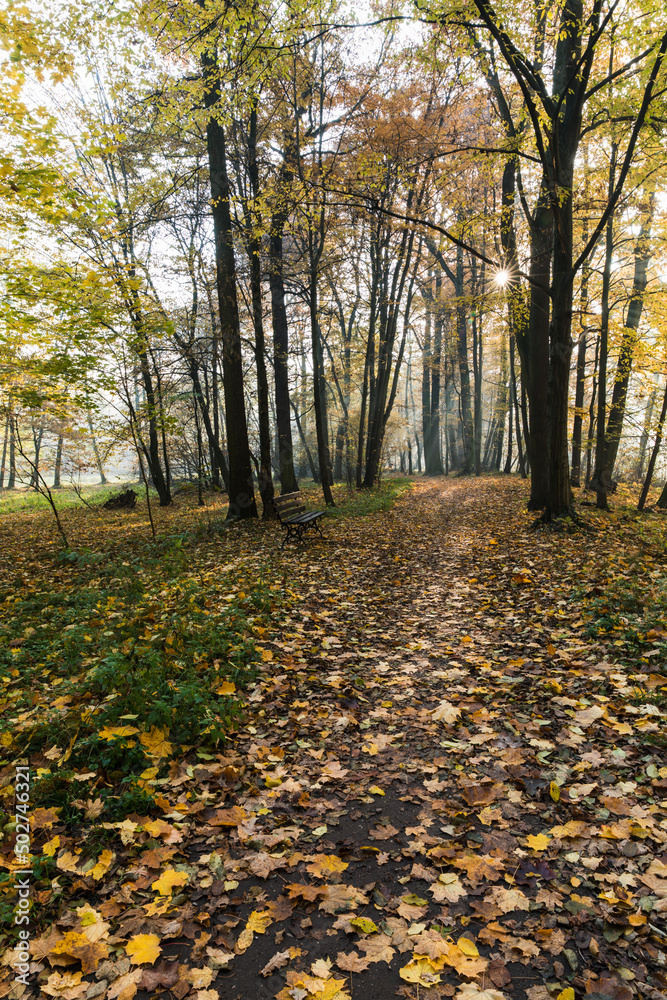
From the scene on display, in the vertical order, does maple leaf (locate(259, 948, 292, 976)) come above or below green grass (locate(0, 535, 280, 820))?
below

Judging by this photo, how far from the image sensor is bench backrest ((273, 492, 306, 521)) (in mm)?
9679

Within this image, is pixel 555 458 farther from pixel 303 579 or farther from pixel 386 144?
pixel 386 144

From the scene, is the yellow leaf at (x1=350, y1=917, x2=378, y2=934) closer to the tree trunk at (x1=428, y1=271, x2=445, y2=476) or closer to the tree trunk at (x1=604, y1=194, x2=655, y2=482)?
the tree trunk at (x1=604, y1=194, x2=655, y2=482)

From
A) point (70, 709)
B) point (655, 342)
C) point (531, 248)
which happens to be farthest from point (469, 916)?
point (655, 342)

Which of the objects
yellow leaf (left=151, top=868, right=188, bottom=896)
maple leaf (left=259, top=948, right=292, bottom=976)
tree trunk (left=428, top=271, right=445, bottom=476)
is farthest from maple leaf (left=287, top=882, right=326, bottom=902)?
tree trunk (left=428, top=271, right=445, bottom=476)

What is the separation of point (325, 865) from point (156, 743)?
1450 mm

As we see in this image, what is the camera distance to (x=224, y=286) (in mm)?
10875

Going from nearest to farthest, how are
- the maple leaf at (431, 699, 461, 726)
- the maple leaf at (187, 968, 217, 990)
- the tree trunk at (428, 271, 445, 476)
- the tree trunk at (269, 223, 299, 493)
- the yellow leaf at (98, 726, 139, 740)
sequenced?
the maple leaf at (187, 968, 217, 990)
the yellow leaf at (98, 726, 139, 740)
the maple leaf at (431, 699, 461, 726)
the tree trunk at (269, 223, 299, 493)
the tree trunk at (428, 271, 445, 476)

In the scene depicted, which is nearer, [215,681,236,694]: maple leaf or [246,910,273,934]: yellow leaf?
[246,910,273,934]: yellow leaf

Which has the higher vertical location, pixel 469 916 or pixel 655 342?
pixel 655 342

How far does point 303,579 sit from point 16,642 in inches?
147

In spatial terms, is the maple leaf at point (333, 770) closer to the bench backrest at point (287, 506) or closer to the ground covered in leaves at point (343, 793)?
the ground covered in leaves at point (343, 793)

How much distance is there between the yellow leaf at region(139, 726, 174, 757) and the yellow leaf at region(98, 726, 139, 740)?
0.08 meters

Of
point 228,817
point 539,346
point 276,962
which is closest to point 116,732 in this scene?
point 228,817
